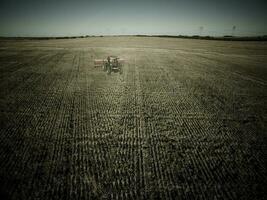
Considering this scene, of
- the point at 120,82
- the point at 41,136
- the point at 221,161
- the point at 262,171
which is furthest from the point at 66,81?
the point at 262,171

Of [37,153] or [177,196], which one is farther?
[37,153]

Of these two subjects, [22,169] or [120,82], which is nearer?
[22,169]

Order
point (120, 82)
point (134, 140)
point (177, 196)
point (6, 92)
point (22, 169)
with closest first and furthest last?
point (177, 196), point (22, 169), point (134, 140), point (6, 92), point (120, 82)

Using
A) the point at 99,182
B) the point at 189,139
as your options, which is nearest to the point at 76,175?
the point at 99,182

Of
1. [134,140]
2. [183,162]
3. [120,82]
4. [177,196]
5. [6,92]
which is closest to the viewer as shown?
[177,196]

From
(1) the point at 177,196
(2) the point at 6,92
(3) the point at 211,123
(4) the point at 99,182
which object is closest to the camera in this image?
(1) the point at 177,196

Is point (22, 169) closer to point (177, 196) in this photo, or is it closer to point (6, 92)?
point (177, 196)

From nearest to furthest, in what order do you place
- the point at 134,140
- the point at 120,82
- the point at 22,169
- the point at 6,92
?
the point at 22,169 → the point at 134,140 → the point at 6,92 → the point at 120,82

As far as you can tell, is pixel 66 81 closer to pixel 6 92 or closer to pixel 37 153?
pixel 6 92
